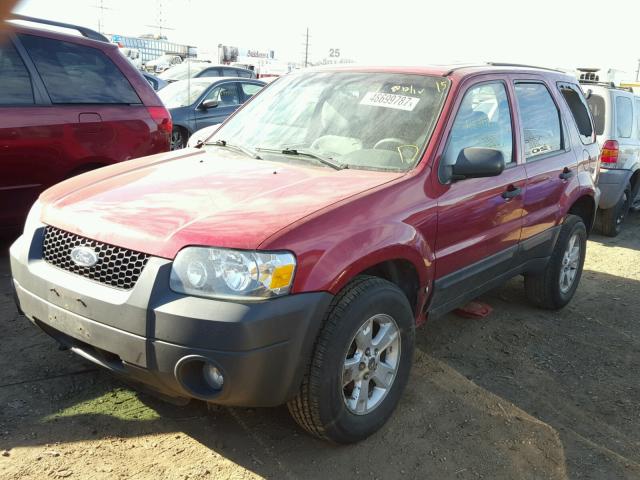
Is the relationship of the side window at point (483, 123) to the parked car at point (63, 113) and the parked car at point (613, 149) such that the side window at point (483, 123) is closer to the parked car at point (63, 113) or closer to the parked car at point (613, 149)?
the parked car at point (63, 113)

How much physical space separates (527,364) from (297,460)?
181cm

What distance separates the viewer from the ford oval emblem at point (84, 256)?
247 centimetres

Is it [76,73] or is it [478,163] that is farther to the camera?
[76,73]

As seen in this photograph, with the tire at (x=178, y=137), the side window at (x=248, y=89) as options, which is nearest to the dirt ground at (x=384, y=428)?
the tire at (x=178, y=137)

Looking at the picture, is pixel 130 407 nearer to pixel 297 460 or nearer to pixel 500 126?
pixel 297 460

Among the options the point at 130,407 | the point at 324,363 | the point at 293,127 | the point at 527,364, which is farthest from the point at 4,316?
the point at 527,364

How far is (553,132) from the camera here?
4355mm

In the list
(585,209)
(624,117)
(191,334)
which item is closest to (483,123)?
(585,209)

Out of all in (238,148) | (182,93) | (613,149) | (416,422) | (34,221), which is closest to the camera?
(34,221)

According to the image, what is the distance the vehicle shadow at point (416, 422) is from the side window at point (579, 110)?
1.90 m

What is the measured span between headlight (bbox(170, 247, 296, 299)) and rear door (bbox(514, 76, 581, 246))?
2205 millimetres

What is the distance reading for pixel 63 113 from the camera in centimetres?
470

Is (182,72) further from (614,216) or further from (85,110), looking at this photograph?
(614,216)

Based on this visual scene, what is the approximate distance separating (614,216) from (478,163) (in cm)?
539
